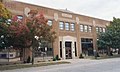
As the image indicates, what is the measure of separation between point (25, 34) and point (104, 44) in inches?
937

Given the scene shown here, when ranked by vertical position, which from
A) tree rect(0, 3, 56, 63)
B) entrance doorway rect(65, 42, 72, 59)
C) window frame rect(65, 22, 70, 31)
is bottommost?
entrance doorway rect(65, 42, 72, 59)

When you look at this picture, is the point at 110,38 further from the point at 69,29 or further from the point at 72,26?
the point at 69,29

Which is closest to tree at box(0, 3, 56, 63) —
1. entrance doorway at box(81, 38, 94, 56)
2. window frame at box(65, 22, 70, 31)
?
window frame at box(65, 22, 70, 31)

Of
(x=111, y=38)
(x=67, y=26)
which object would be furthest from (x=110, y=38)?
(x=67, y=26)

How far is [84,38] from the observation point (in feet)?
144

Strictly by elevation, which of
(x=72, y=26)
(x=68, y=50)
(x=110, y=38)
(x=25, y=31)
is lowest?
(x=68, y=50)

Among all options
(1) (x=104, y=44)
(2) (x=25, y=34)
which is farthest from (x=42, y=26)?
(1) (x=104, y=44)

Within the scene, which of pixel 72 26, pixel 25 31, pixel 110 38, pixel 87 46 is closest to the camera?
pixel 25 31

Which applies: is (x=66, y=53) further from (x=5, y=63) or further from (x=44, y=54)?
(x=5, y=63)

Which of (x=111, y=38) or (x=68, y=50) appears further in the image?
(x=111, y=38)

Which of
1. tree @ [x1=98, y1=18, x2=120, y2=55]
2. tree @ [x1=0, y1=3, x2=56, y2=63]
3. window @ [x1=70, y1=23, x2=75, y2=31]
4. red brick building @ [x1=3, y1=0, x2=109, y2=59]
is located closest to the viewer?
tree @ [x1=0, y1=3, x2=56, y2=63]

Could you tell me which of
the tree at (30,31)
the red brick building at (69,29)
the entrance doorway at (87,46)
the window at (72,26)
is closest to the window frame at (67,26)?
the red brick building at (69,29)

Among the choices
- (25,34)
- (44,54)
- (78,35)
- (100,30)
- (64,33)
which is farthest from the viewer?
(100,30)

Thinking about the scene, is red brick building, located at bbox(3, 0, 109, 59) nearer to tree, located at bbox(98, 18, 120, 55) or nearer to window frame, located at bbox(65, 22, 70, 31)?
window frame, located at bbox(65, 22, 70, 31)
